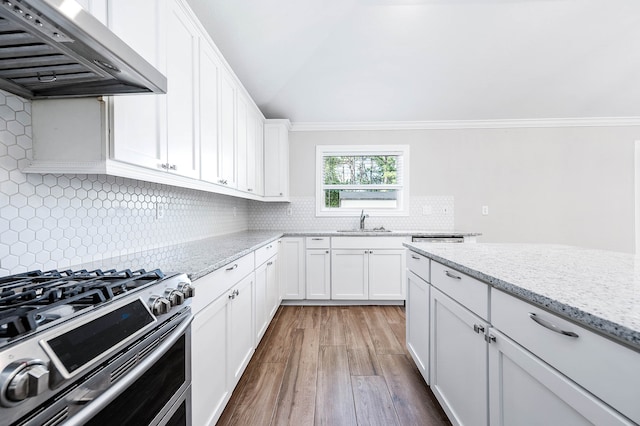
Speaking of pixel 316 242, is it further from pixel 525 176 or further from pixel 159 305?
pixel 525 176

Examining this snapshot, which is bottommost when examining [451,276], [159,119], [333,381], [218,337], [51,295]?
[333,381]

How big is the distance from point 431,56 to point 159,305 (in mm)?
3245

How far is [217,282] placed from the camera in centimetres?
140

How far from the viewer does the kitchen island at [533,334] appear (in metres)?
0.61

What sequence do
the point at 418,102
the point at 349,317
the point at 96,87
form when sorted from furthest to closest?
the point at 418,102
the point at 349,317
the point at 96,87

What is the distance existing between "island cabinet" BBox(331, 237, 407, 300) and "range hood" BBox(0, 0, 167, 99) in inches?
104

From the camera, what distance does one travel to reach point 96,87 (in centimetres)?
98

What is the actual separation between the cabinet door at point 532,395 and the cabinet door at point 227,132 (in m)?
1.96

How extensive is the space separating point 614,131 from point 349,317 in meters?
4.40

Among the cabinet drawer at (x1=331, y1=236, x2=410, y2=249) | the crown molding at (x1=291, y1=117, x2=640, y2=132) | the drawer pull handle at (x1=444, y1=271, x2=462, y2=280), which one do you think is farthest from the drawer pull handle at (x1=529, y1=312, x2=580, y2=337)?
the crown molding at (x1=291, y1=117, x2=640, y2=132)

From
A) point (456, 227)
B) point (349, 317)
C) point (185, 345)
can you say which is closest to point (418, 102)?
point (456, 227)

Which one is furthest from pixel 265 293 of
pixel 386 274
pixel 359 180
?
pixel 359 180

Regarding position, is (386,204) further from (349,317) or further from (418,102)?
(349,317)

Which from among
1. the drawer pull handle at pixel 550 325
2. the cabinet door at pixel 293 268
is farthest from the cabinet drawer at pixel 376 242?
the drawer pull handle at pixel 550 325
